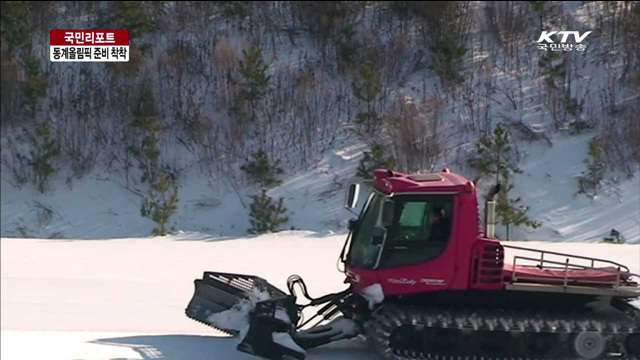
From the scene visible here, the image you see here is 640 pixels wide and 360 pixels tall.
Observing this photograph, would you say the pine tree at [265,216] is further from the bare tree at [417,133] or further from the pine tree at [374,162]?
the bare tree at [417,133]

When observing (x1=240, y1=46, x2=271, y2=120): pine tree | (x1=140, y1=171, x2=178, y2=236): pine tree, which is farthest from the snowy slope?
(x1=240, y1=46, x2=271, y2=120): pine tree

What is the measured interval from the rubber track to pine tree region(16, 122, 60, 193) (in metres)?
11.4

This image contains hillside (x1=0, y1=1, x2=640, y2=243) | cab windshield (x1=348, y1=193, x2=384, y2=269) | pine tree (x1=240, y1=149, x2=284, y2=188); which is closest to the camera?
cab windshield (x1=348, y1=193, x2=384, y2=269)

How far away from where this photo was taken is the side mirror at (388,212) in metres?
7.91

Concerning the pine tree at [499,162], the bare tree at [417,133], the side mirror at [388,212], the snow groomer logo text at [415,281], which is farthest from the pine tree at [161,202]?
the snow groomer logo text at [415,281]

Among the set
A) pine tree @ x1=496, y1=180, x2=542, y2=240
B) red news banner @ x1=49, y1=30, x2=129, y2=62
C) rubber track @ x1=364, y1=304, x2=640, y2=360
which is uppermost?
red news banner @ x1=49, y1=30, x2=129, y2=62

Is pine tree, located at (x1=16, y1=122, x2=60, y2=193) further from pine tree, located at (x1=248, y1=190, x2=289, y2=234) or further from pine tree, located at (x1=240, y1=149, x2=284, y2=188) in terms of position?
pine tree, located at (x1=248, y1=190, x2=289, y2=234)

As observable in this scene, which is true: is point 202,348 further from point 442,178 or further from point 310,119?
point 310,119

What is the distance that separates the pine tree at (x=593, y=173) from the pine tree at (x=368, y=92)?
416 centimetres

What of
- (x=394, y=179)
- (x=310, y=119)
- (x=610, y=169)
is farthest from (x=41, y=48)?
(x=394, y=179)

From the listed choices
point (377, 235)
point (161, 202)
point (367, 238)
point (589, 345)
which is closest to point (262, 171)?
point (161, 202)

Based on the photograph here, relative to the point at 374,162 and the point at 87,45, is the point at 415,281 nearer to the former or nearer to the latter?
the point at 87,45

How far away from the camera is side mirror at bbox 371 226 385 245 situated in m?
7.92

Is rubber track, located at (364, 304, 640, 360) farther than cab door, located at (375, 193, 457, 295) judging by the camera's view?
No
